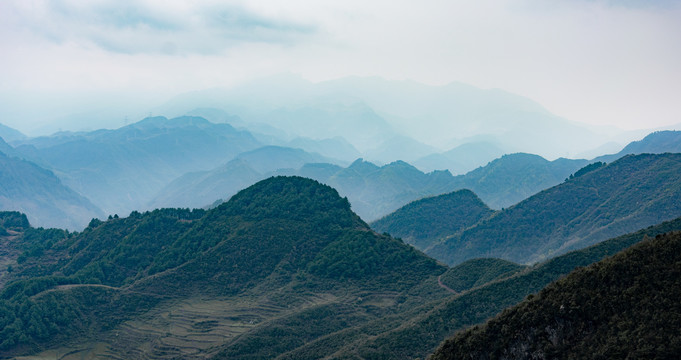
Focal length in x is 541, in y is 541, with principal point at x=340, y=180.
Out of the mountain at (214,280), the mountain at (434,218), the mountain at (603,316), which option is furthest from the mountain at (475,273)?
the mountain at (434,218)

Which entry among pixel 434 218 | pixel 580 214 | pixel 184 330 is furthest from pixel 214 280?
pixel 580 214

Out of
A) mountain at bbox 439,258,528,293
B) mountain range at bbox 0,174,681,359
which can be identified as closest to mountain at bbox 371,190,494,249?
mountain range at bbox 0,174,681,359

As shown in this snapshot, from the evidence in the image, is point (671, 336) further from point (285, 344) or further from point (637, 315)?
point (285, 344)

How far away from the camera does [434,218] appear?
162 m

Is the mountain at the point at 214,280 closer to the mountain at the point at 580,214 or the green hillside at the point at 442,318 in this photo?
the green hillside at the point at 442,318

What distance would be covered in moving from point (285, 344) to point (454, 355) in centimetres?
3373

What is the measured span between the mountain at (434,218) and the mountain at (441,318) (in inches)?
3498

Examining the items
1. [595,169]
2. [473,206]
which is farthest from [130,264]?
[595,169]

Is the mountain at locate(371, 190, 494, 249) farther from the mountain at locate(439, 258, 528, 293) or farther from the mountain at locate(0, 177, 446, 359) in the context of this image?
the mountain at locate(439, 258, 528, 293)

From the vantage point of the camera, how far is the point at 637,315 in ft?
92.0

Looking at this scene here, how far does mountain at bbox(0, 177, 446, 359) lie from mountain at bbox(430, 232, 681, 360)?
35511 millimetres

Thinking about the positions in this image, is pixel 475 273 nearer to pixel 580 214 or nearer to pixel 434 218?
pixel 580 214

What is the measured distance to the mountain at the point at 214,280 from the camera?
69.0 m

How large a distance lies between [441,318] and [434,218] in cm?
10445
